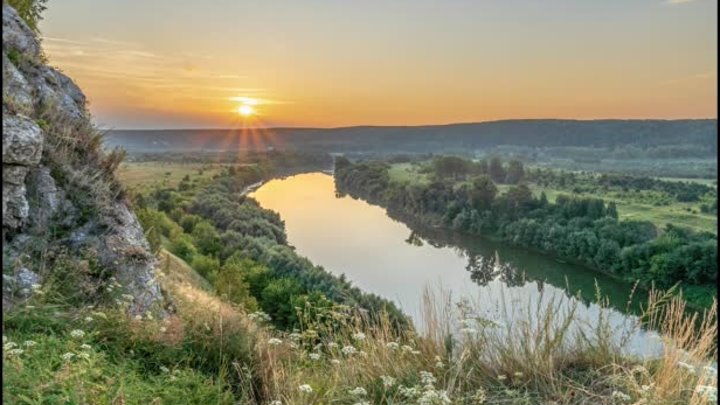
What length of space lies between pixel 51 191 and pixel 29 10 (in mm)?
5228

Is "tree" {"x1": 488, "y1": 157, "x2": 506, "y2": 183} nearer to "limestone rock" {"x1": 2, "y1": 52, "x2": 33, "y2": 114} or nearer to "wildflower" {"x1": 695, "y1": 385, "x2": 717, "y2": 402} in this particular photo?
"limestone rock" {"x1": 2, "y1": 52, "x2": 33, "y2": 114}

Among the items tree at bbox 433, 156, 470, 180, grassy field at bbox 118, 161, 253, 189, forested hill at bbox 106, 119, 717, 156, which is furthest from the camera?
tree at bbox 433, 156, 470, 180

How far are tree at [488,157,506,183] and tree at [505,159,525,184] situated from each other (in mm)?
1521

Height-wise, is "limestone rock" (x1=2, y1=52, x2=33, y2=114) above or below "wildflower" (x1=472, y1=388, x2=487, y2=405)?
above

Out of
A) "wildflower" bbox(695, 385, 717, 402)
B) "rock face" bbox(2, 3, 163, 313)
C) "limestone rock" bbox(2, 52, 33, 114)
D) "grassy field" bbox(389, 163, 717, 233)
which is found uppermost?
"limestone rock" bbox(2, 52, 33, 114)

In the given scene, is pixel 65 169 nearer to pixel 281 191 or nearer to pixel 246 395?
pixel 246 395

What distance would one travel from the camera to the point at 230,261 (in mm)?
25547

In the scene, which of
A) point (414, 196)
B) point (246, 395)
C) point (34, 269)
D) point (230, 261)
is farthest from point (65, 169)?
point (414, 196)

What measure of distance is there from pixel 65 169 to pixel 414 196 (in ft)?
191

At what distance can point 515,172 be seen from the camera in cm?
7075

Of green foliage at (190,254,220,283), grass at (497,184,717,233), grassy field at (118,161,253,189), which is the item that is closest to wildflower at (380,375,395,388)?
grassy field at (118,161,253,189)

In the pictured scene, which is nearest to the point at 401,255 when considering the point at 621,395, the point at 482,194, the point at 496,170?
the point at 482,194

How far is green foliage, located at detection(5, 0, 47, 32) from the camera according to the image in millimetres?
8070

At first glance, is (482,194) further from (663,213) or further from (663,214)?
(663,214)
